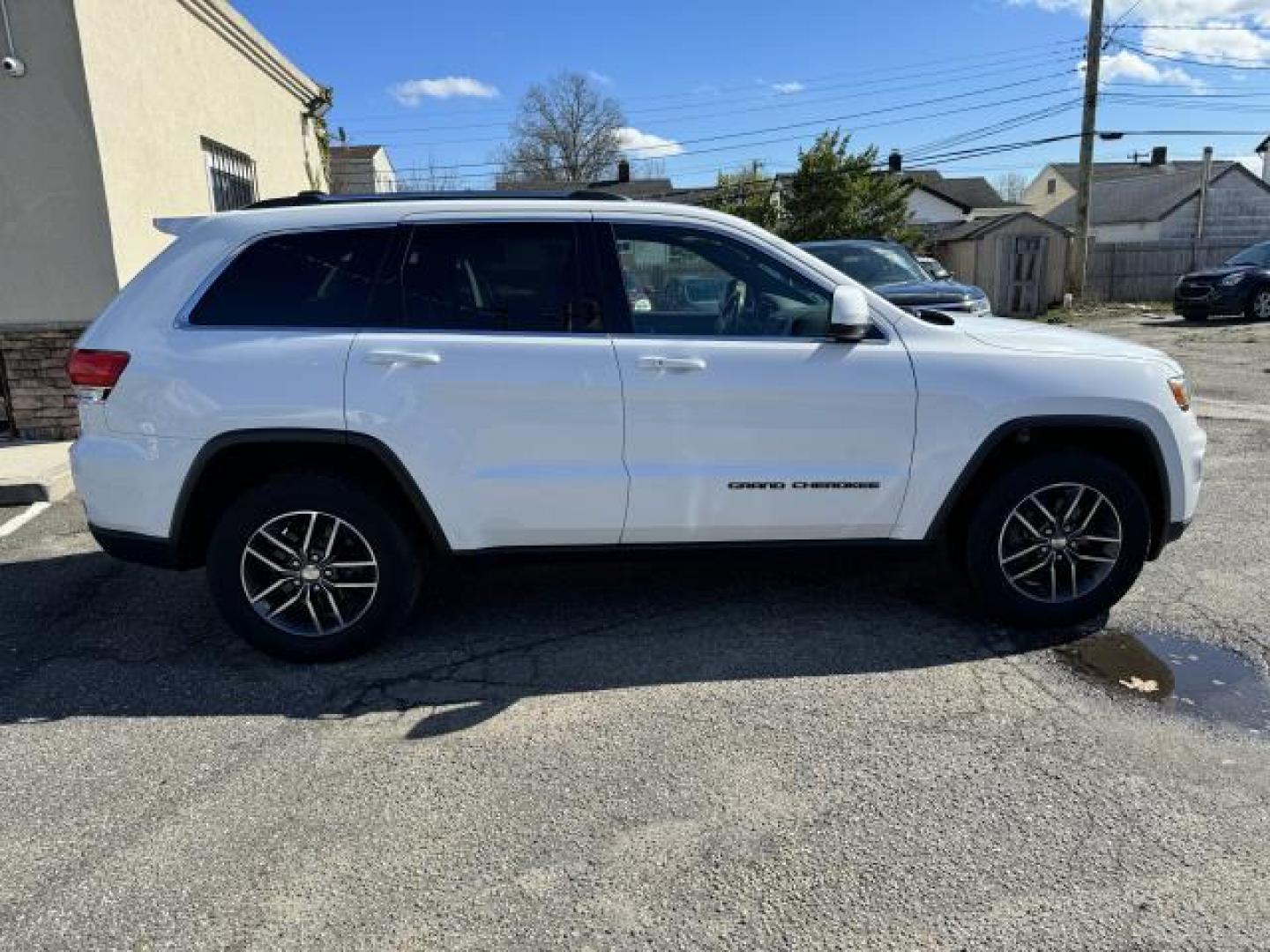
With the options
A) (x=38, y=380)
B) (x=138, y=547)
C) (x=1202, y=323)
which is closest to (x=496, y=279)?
(x=138, y=547)

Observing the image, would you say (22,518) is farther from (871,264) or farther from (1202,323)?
(1202,323)

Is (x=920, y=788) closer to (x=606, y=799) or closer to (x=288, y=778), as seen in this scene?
(x=606, y=799)

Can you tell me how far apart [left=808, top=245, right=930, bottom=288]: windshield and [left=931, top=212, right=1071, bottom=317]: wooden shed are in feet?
54.5

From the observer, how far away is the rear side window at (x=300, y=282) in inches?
146

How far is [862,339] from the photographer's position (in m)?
3.81

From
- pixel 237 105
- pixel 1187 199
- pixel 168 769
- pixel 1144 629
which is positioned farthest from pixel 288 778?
Answer: pixel 1187 199

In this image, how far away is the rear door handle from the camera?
3.62 meters

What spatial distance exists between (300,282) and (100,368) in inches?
34.3

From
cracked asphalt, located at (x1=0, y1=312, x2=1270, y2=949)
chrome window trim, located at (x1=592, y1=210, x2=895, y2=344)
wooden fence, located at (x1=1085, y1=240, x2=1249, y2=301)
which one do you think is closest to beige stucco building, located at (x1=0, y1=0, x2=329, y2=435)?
cracked asphalt, located at (x1=0, y1=312, x2=1270, y2=949)

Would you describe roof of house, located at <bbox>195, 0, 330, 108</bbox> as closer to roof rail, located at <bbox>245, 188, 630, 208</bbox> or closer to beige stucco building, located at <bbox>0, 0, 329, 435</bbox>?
beige stucco building, located at <bbox>0, 0, 329, 435</bbox>

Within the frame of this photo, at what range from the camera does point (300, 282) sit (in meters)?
3.75

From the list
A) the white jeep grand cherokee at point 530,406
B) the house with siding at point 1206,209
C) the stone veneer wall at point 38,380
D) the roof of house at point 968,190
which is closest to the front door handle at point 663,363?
the white jeep grand cherokee at point 530,406

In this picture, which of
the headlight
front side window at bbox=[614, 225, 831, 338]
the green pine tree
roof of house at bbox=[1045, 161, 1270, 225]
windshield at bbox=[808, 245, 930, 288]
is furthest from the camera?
roof of house at bbox=[1045, 161, 1270, 225]

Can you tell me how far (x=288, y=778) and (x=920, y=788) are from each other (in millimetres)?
2139
